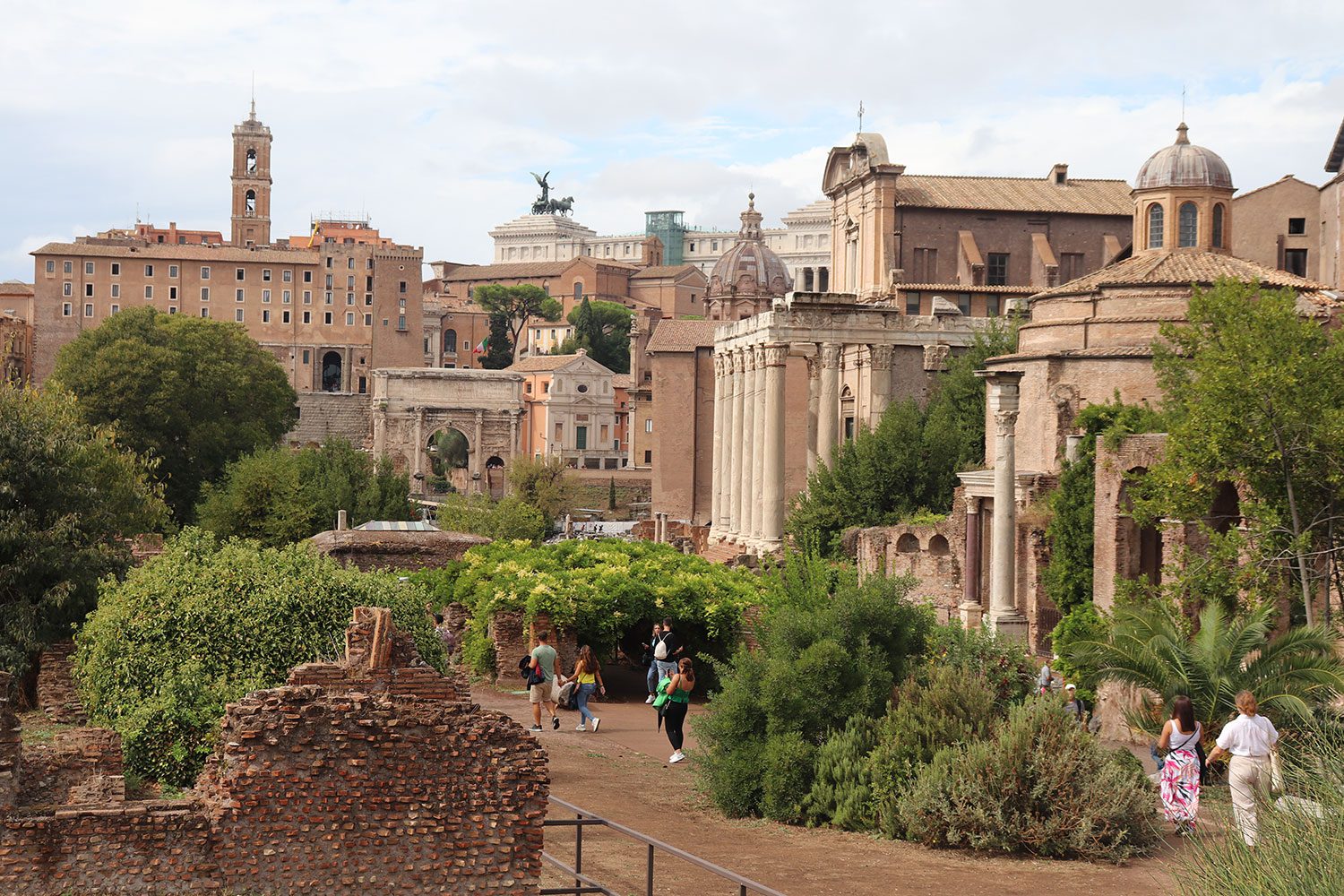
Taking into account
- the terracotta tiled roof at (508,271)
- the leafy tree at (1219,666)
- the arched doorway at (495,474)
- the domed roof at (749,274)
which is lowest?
the leafy tree at (1219,666)

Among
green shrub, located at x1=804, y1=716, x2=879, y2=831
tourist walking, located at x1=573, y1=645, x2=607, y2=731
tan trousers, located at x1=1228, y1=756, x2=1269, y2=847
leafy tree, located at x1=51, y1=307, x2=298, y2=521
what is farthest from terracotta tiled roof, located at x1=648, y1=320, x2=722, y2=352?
tan trousers, located at x1=1228, y1=756, x2=1269, y2=847

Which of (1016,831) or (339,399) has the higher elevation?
(339,399)

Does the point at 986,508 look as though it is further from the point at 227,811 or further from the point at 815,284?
the point at 815,284

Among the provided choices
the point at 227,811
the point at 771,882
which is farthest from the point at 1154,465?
the point at 227,811

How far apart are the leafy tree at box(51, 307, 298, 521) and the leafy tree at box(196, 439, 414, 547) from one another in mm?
7530

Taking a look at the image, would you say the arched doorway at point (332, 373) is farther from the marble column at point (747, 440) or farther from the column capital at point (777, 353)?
the column capital at point (777, 353)

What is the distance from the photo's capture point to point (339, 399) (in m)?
99.9

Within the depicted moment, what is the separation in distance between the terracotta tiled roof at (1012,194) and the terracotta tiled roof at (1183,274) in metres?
19.0

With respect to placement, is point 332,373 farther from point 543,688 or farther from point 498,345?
point 543,688

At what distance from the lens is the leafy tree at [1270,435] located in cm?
2012

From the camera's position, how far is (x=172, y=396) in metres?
54.8

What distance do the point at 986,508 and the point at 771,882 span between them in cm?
1950

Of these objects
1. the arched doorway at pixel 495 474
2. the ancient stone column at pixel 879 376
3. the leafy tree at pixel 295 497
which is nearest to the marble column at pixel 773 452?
the ancient stone column at pixel 879 376

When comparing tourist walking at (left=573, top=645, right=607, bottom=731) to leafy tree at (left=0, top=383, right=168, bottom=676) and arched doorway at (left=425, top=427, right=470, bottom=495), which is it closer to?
leafy tree at (left=0, top=383, right=168, bottom=676)
